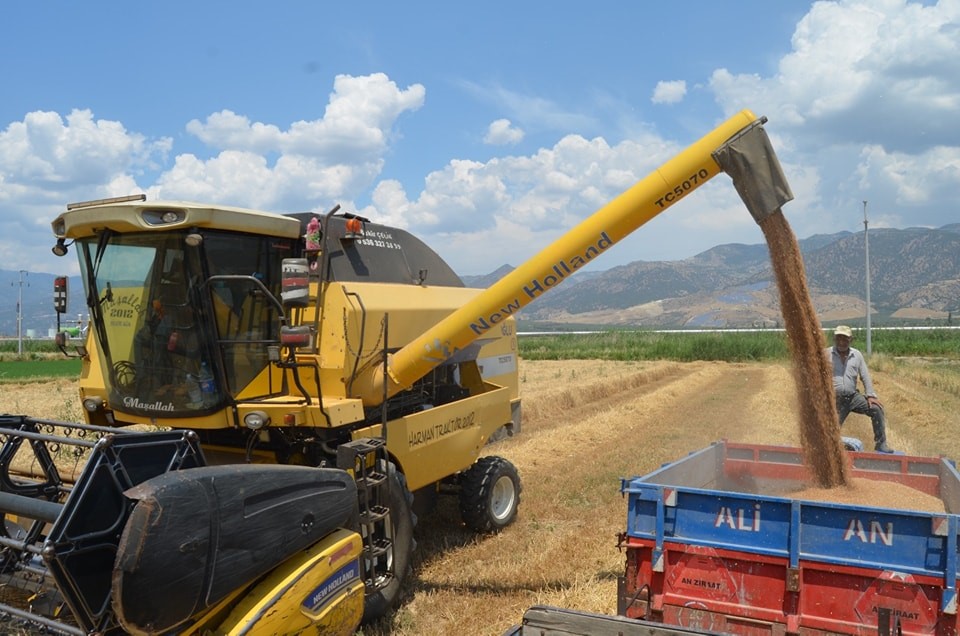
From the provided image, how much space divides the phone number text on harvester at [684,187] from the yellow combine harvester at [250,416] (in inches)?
0.5

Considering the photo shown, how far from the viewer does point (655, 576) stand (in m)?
3.94

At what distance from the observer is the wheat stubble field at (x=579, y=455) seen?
17.0 feet

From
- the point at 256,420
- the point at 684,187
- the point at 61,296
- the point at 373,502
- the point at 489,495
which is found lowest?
the point at 489,495

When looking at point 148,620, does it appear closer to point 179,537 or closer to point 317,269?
point 179,537

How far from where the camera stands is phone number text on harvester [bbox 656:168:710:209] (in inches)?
183

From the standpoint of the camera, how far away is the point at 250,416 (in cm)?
448

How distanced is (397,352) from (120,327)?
1854mm

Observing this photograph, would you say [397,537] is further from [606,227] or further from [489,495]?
[606,227]

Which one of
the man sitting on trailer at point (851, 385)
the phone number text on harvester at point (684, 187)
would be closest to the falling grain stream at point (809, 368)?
the phone number text on harvester at point (684, 187)

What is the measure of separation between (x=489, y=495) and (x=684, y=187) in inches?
131

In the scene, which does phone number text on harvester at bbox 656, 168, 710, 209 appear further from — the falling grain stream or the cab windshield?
the cab windshield

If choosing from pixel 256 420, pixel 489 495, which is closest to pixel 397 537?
pixel 256 420

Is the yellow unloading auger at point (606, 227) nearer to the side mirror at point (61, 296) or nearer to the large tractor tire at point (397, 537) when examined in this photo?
the large tractor tire at point (397, 537)

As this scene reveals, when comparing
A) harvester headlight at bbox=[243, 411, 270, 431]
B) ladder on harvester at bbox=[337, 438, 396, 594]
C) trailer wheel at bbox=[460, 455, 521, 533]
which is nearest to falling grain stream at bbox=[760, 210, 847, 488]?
A: trailer wheel at bbox=[460, 455, 521, 533]
